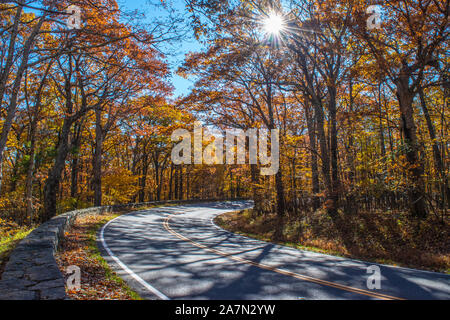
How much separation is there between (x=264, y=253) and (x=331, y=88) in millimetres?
8904

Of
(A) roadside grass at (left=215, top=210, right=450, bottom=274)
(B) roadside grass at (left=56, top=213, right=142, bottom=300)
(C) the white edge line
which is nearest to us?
(B) roadside grass at (left=56, top=213, right=142, bottom=300)

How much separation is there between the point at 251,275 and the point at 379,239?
6568 millimetres

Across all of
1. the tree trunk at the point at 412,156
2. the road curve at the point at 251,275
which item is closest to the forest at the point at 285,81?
the tree trunk at the point at 412,156

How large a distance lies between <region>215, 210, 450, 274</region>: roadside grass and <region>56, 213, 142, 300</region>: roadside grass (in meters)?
7.15

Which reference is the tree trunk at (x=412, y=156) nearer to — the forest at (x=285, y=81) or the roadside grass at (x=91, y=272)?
the forest at (x=285, y=81)

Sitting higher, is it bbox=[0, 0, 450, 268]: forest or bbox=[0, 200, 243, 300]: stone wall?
bbox=[0, 0, 450, 268]: forest

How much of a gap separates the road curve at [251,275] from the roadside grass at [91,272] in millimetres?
253

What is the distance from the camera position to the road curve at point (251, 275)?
17.7 ft

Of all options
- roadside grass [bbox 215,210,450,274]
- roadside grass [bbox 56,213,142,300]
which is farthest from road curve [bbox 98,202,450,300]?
roadside grass [bbox 215,210,450,274]

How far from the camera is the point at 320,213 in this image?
51.5 ft

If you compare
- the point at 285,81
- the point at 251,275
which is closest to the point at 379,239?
the point at 251,275

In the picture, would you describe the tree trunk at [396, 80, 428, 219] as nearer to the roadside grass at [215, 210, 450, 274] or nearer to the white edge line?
the roadside grass at [215, 210, 450, 274]

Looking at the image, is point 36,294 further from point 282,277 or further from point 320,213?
point 320,213

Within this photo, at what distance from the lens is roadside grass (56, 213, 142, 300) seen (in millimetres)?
5145
